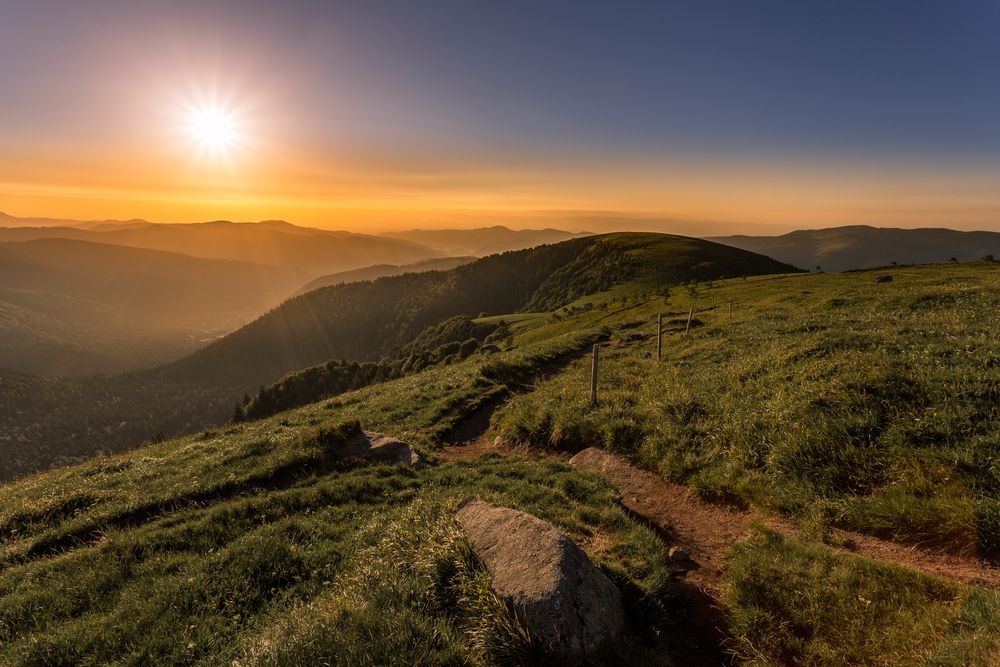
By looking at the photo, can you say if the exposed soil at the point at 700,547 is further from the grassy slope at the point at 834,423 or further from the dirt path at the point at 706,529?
the grassy slope at the point at 834,423

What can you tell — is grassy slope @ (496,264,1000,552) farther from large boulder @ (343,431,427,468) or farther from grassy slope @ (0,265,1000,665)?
large boulder @ (343,431,427,468)

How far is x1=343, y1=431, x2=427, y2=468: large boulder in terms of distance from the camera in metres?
15.0

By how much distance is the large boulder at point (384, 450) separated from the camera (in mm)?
14969

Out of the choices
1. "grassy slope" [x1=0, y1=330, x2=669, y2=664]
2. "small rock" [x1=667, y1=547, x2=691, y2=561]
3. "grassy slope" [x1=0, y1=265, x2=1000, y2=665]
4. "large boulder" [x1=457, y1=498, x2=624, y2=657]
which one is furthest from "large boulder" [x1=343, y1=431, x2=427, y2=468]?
"small rock" [x1=667, y1=547, x2=691, y2=561]

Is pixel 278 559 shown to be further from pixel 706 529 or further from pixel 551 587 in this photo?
pixel 706 529

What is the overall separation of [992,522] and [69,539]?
2000 centimetres

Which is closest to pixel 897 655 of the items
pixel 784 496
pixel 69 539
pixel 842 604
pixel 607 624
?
pixel 842 604

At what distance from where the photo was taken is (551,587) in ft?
20.4

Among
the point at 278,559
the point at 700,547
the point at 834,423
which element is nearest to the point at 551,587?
the point at 700,547

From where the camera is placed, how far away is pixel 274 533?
392 inches

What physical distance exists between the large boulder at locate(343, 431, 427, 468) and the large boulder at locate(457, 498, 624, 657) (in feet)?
25.3

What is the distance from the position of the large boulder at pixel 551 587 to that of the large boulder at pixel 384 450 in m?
7.71

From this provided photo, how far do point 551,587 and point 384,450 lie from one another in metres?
10.5

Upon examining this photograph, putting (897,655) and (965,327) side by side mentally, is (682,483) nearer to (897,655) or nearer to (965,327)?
(897,655)
